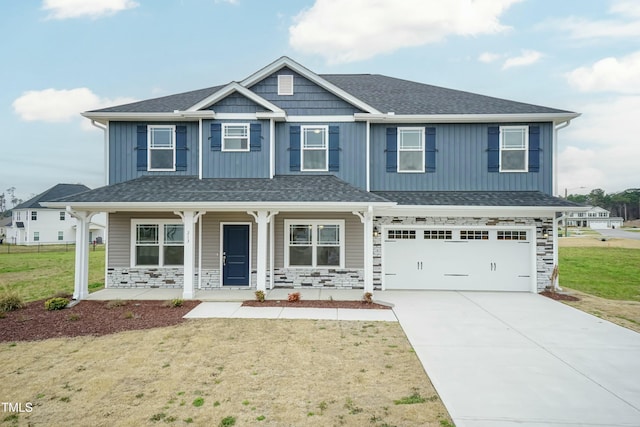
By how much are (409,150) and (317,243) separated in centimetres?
455

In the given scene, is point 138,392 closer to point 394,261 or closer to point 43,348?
point 43,348

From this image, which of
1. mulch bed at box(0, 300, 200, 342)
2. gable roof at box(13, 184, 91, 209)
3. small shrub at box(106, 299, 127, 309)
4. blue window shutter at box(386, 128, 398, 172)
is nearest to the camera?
mulch bed at box(0, 300, 200, 342)

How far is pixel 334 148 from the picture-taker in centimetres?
1138

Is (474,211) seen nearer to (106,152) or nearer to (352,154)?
(352,154)

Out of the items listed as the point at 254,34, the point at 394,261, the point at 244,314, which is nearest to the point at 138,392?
the point at 244,314

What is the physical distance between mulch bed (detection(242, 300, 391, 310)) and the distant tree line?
10901cm

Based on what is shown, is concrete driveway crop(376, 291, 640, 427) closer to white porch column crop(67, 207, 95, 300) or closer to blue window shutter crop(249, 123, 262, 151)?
blue window shutter crop(249, 123, 262, 151)

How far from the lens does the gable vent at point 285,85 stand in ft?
37.7

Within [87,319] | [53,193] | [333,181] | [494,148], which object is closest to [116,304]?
[87,319]

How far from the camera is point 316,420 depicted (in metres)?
3.87

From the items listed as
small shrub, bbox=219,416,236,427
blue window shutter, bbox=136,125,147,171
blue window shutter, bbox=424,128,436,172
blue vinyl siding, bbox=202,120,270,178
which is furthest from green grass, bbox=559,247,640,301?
blue window shutter, bbox=136,125,147,171

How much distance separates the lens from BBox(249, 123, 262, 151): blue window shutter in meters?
11.2

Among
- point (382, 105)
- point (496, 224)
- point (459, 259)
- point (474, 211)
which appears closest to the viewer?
point (474, 211)

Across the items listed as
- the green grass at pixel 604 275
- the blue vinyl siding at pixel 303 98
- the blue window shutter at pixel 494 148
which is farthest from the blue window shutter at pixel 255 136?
the green grass at pixel 604 275
